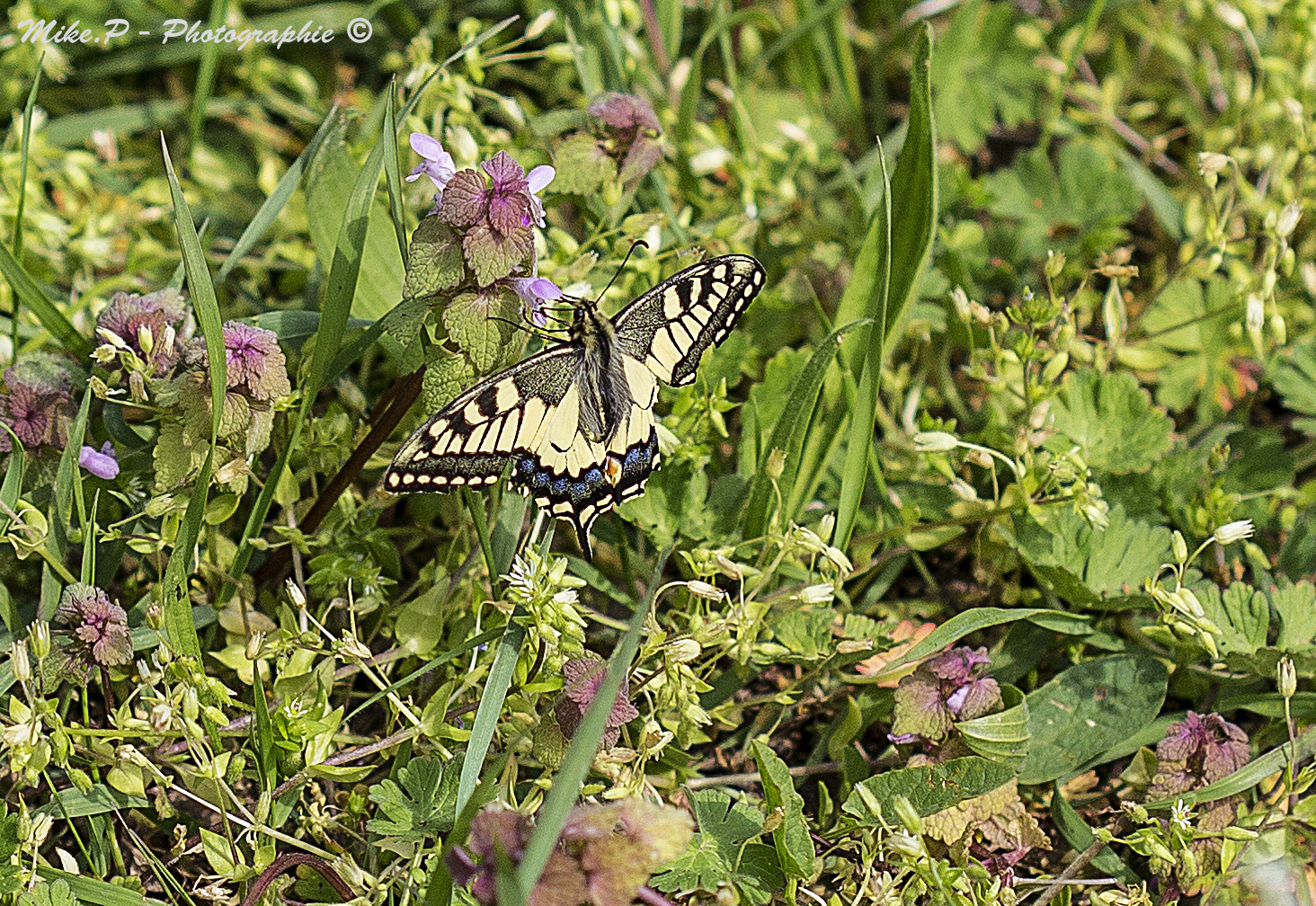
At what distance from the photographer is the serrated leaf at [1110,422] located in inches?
90.4

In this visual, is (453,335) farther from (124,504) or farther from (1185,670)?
(1185,670)

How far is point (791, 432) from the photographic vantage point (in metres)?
2.07

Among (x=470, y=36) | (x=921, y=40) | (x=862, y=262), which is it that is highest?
(x=470, y=36)

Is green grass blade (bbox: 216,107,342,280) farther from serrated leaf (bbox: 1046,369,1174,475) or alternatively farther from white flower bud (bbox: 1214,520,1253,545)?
white flower bud (bbox: 1214,520,1253,545)

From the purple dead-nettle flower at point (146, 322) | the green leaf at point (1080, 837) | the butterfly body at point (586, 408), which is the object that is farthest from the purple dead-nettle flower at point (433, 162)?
the green leaf at point (1080, 837)

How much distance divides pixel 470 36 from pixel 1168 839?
7.14 feet

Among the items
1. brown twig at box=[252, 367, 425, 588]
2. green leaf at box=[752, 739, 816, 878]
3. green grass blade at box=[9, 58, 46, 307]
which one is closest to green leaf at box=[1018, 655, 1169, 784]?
green leaf at box=[752, 739, 816, 878]

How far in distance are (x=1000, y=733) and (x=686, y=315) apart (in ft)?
2.93

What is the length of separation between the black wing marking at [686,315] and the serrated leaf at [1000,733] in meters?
0.78

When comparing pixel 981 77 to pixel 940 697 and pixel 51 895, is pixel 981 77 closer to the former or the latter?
pixel 940 697

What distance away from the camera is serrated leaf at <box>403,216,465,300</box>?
1723mm

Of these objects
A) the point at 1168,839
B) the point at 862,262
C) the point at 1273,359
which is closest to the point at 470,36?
the point at 862,262

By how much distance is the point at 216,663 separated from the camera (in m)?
2.13

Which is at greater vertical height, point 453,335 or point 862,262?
point 453,335
